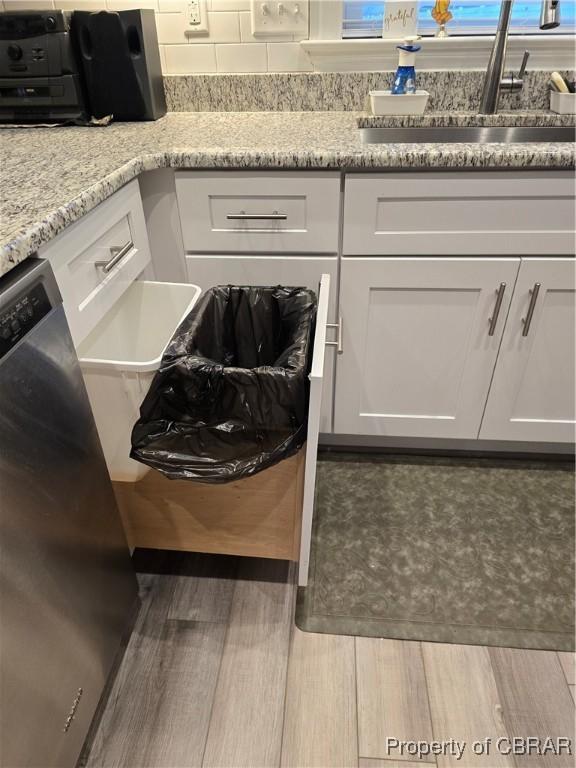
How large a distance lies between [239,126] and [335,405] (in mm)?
855

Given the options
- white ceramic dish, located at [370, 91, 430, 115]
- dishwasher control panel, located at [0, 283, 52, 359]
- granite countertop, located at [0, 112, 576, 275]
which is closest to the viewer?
dishwasher control panel, located at [0, 283, 52, 359]

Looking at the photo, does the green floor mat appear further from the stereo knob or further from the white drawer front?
the stereo knob

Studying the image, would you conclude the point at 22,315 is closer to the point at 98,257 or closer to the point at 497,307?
the point at 98,257

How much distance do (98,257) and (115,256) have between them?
80mm

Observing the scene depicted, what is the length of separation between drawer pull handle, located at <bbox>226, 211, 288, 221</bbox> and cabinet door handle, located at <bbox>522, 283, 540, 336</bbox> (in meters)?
0.66

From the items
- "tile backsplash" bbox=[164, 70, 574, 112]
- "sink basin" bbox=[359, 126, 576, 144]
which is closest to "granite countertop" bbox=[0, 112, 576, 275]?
"sink basin" bbox=[359, 126, 576, 144]

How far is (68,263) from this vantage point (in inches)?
35.5

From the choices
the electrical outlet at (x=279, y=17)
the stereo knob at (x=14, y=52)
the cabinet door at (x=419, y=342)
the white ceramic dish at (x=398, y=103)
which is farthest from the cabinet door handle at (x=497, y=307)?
the stereo knob at (x=14, y=52)

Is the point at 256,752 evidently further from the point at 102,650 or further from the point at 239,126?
the point at 239,126

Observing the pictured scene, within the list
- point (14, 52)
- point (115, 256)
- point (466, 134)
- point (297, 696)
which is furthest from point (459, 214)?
point (14, 52)

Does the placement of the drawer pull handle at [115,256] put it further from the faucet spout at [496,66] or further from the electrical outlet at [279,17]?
the faucet spout at [496,66]

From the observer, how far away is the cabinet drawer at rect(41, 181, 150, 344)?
35.3 inches

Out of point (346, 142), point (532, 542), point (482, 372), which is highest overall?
point (346, 142)

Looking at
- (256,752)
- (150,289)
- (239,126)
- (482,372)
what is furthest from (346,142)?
(256,752)
